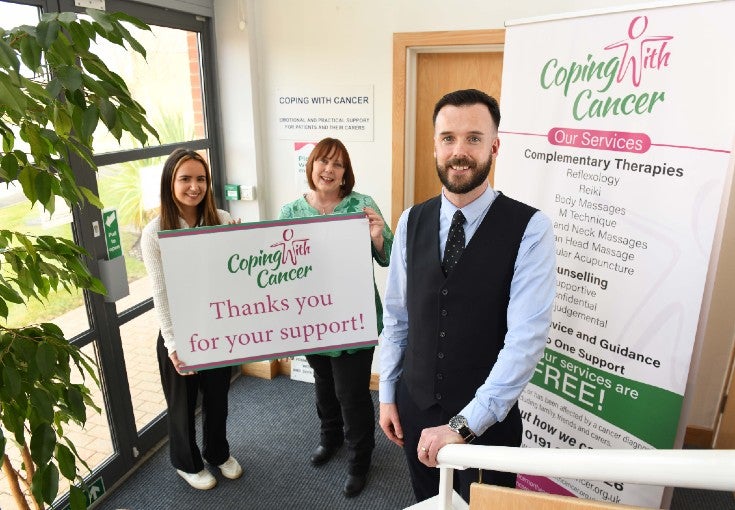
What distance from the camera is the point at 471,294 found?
4.63ft

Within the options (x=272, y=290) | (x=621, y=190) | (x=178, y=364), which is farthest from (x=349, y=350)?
(x=621, y=190)

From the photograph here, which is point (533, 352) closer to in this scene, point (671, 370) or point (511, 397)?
point (511, 397)

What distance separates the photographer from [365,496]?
2.46 meters

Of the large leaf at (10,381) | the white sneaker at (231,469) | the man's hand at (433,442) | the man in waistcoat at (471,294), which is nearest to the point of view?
the large leaf at (10,381)

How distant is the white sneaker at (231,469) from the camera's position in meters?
2.57

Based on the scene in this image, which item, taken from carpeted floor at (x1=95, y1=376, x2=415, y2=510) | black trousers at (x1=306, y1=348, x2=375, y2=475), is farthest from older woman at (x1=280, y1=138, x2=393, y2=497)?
carpeted floor at (x1=95, y1=376, x2=415, y2=510)

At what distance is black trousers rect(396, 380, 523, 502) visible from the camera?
59.6 inches

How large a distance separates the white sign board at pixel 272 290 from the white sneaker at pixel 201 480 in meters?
0.86

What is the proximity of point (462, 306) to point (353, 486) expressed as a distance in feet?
4.85

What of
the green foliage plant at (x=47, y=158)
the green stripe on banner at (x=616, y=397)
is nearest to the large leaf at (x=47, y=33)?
the green foliage plant at (x=47, y=158)

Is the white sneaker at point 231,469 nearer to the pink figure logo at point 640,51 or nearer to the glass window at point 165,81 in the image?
the glass window at point 165,81

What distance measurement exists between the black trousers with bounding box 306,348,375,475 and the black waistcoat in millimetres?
817

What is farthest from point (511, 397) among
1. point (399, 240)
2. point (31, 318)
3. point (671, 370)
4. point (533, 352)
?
point (31, 318)

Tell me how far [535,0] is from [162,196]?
202 cm
